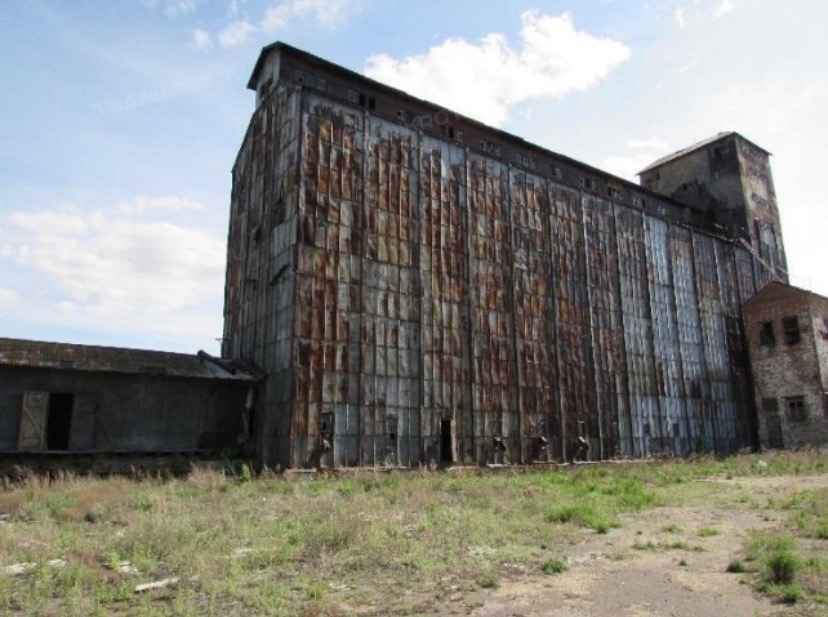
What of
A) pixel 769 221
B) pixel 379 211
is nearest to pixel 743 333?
pixel 769 221

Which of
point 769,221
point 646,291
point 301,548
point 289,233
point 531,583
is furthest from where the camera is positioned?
point 769,221

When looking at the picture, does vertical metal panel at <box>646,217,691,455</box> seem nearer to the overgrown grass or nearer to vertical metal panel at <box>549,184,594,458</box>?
vertical metal panel at <box>549,184,594,458</box>

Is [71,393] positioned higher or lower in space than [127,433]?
higher

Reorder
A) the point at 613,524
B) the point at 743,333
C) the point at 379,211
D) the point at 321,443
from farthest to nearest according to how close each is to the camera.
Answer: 1. the point at 743,333
2. the point at 379,211
3. the point at 321,443
4. the point at 613,524

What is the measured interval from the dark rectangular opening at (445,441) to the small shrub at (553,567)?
47.6ft

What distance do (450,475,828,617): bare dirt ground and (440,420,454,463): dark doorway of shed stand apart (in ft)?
36.4

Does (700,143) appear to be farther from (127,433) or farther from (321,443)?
(127,433)

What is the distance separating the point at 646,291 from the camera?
108 feet

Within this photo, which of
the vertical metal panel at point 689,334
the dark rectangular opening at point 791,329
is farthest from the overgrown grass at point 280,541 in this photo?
the dark rectangular opening at point 791,329

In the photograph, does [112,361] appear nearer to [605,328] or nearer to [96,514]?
[96,514]

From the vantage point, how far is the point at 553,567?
26.6ft

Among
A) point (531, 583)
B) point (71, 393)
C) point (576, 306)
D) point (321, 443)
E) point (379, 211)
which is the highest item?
point (379, 211)

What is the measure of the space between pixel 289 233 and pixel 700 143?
110 feet

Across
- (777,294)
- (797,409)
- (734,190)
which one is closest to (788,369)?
(797,409)
